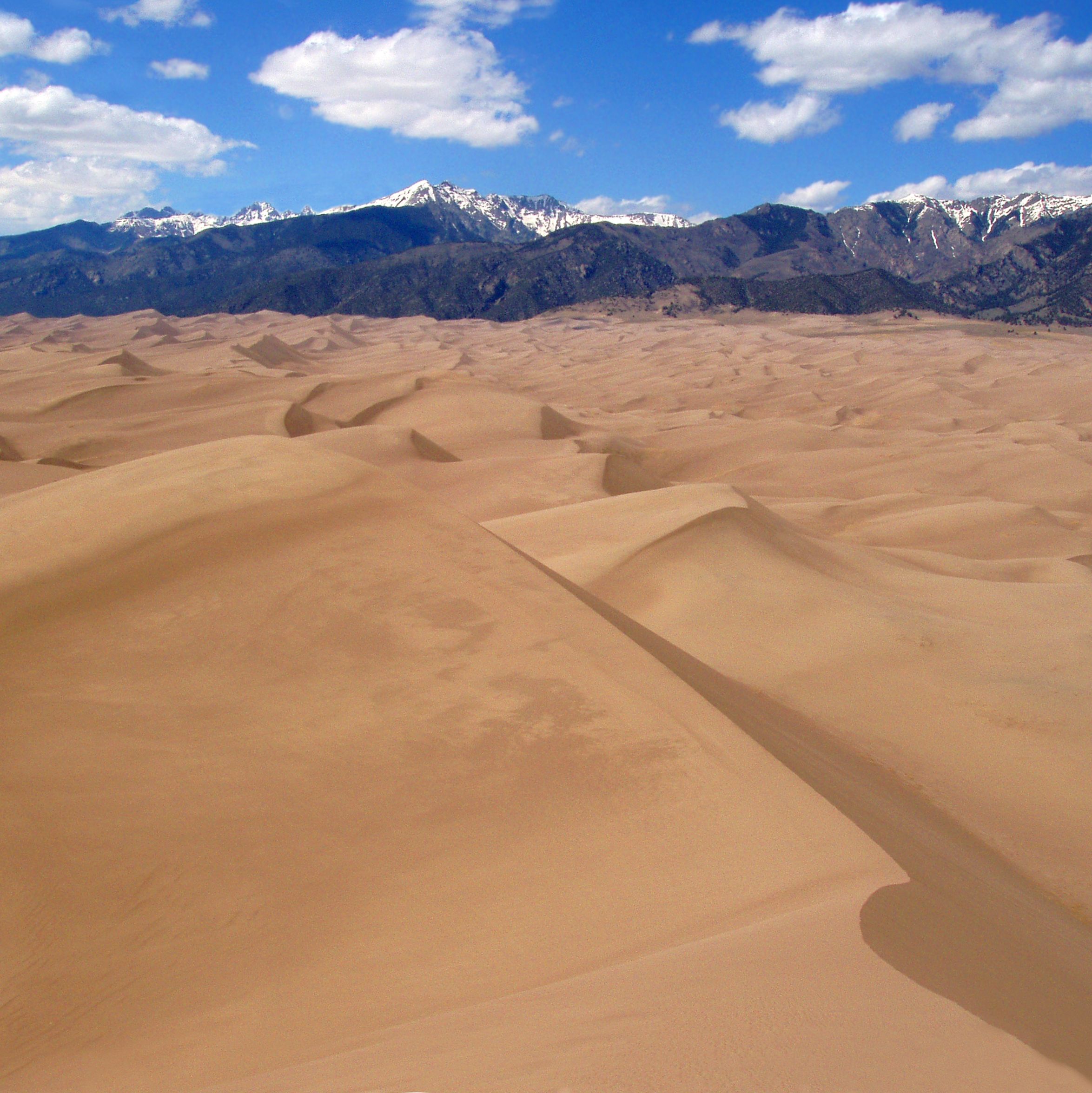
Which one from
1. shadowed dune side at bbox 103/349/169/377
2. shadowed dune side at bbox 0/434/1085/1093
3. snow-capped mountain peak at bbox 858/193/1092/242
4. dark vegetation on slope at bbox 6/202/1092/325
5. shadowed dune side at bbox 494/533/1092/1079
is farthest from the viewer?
snow-capped mountain peak at bbox 858/193/1092/242

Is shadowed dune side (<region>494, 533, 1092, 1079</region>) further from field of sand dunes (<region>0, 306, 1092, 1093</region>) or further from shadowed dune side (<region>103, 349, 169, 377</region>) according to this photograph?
shadowed dune side (<region>103, 349, 169, 377</region>)

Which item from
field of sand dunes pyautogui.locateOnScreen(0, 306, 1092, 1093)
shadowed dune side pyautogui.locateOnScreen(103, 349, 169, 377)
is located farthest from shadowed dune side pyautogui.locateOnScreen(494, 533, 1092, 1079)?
shadowed dune side pyautogui.locateOnScreen(103, 349, 169, 377)

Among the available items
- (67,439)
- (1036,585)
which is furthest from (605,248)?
(1036,585)

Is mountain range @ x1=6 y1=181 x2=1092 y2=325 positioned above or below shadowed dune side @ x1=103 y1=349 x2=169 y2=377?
above

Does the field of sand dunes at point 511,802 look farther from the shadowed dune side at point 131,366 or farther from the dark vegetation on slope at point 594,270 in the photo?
the dark vegetation on slope at point 594,270

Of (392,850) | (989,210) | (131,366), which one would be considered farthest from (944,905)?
(989,210)

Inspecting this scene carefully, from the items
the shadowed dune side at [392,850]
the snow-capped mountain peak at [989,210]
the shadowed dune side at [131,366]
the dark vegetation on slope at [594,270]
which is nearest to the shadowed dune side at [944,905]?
the shadowed dune side at [392,850]
